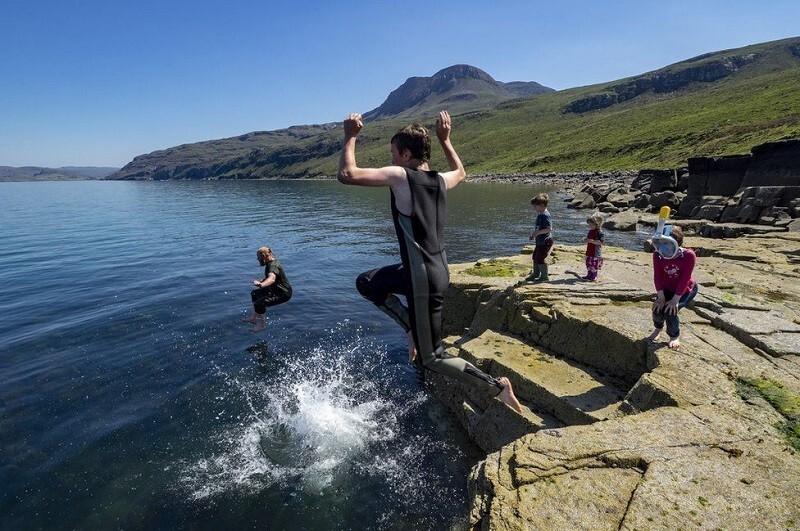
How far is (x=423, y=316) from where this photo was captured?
5.11 meters

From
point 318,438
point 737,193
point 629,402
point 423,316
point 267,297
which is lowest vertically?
point 318,438

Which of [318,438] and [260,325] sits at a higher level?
[260,325]

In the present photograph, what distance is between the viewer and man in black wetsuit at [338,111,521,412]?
14.7ft

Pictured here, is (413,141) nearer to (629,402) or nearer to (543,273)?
(629,402)

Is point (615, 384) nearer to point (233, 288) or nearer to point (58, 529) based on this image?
point (58, 529)

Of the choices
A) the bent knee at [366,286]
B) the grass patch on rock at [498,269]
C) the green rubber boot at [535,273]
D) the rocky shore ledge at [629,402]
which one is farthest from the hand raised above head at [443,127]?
the grass patch on rock at [498,269]

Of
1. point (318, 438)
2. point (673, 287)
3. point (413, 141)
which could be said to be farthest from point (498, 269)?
point (413, 141)

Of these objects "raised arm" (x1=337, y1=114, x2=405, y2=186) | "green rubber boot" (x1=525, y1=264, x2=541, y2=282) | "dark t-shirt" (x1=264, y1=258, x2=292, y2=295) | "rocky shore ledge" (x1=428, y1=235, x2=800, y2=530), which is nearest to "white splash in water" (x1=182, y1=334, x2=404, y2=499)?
"rocky shore ledge" (x1=428, y1=235, x2=800, y2=530)

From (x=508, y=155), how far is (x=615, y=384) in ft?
530

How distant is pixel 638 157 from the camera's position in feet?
310

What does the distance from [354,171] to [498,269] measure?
31.1 feet

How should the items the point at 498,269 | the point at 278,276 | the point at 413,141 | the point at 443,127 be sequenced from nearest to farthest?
the point at 413,141 < the point at 443,127 < the point at 278,276 < the point at 498,269

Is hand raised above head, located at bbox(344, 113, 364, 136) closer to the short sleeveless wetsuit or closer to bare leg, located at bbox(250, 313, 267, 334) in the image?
the short sleeveless wetsuit

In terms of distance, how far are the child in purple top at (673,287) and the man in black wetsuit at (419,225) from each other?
10.6 ft
